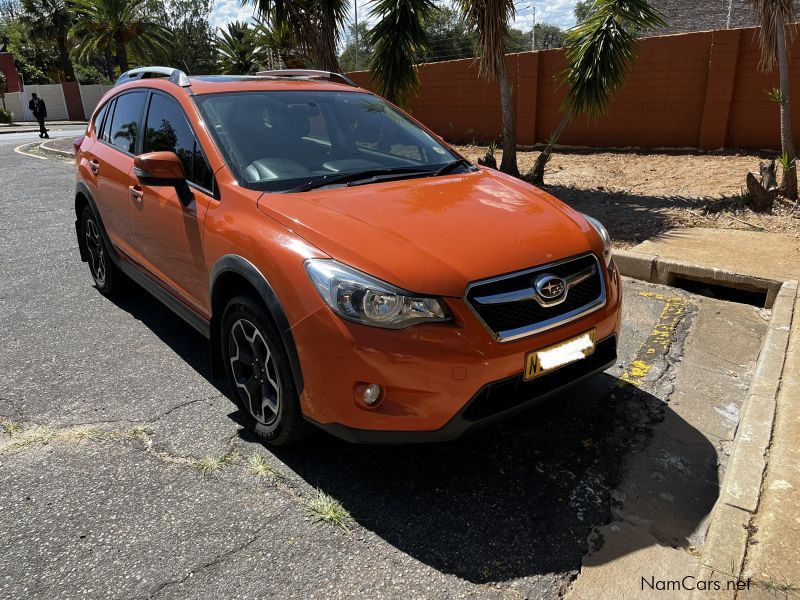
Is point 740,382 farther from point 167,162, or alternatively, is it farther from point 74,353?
point 74,353

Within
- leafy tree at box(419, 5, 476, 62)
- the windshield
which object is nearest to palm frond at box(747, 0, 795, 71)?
the windshield

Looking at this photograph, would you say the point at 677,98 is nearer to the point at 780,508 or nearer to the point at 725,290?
the point at 725,290

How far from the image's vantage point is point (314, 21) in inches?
410

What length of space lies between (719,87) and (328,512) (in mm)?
10939

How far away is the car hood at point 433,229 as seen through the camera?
7.93 ft

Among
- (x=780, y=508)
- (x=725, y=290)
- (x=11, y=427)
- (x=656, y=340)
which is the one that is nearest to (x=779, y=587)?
(x=780, y=508)

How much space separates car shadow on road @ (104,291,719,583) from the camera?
2.38 m

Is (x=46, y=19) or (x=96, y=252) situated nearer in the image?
(x=96, y=252)

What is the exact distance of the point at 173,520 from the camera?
251 cm

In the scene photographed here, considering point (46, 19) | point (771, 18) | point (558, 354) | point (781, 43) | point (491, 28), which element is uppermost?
point (46, 19)

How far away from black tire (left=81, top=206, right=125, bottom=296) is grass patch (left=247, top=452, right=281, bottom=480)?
8.42ft

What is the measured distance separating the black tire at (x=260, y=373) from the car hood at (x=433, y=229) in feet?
1.54

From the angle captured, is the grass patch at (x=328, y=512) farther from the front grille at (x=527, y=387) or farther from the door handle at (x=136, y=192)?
the door handle at (x=136, y=192)
